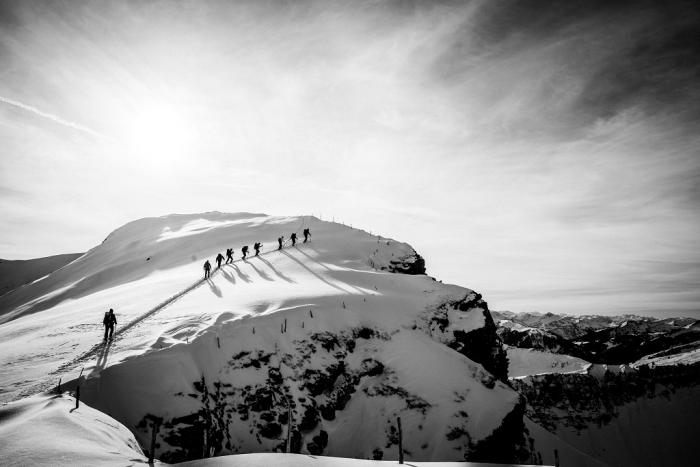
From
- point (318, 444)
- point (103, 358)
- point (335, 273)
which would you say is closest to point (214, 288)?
point (335, 273)

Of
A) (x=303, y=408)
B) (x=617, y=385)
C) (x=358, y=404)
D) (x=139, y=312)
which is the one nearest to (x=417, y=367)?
(x=358, y=404)

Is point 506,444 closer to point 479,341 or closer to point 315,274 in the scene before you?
point 479,341

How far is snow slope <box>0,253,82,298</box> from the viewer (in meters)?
88.7

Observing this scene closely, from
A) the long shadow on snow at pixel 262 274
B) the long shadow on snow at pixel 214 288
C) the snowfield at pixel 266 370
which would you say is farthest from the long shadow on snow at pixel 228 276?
the long shadow on snow at pixel 262 274

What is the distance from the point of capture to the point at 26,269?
310 feet

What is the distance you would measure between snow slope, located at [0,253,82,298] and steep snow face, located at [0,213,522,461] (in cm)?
5968

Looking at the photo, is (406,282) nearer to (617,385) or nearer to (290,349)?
(290,349)

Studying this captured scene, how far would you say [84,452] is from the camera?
365 inches

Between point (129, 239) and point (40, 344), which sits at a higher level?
point (129, 239)

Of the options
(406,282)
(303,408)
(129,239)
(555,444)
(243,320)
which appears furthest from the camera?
(129,239)

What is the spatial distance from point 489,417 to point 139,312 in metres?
30.6

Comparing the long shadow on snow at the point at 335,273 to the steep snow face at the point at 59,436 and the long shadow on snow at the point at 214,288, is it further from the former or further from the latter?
the steep snow face at the point at 59,436

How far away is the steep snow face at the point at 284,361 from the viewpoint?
2034cm

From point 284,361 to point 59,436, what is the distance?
57.4 ft
